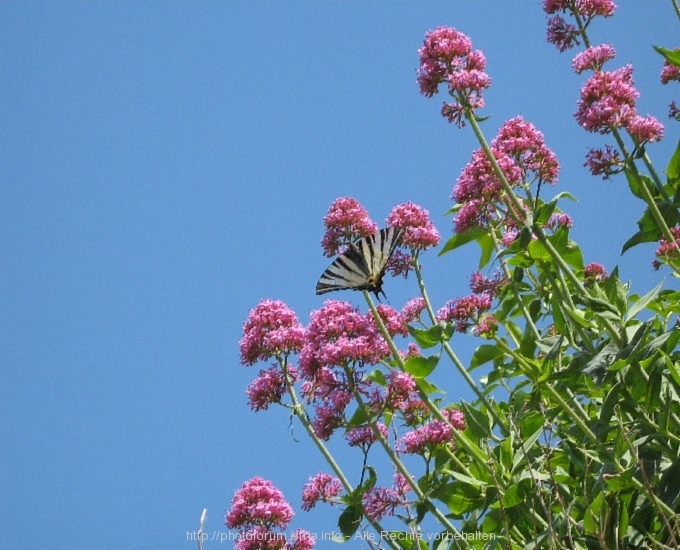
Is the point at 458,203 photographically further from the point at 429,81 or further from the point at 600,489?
the point at 600,489

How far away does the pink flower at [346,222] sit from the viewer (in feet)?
21.1

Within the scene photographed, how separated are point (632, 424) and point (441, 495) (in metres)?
1.25

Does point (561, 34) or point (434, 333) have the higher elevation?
point (561, 34)

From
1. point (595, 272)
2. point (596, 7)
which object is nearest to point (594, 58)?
point (596, 7)

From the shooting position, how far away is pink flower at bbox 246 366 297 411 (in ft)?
20.2

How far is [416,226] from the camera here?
6.71 metres

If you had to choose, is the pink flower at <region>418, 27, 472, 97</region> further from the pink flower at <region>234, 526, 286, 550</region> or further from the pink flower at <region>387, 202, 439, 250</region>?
the pink flower at <region>234, 526, 286, 550</region>

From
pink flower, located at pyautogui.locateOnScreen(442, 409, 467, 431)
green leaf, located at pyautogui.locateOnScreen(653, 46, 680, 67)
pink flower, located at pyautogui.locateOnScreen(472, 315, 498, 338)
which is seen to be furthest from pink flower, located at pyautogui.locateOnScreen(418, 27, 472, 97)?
pink flower, located at pyautogui.locateOnScreen(442, 409, 467, 431)

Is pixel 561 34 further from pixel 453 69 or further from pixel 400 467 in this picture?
pixel 400 467

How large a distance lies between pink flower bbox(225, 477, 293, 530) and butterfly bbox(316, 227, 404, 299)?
1.38 m

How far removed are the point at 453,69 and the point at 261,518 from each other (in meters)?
3.25

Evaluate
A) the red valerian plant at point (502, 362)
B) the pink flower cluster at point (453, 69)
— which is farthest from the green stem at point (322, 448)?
the pink flower cluster at point (453, 69)

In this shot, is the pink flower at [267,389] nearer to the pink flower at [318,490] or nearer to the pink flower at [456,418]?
the pink flower at [318,490]

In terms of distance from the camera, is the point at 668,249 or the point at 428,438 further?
the point at 668,249
